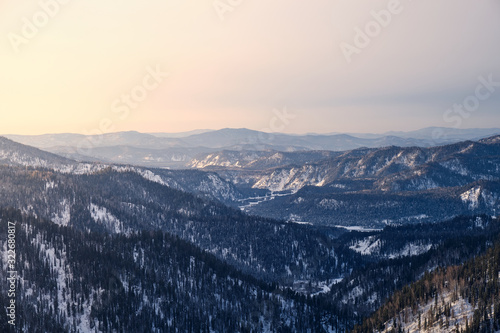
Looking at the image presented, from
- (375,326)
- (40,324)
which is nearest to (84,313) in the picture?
(40,324)

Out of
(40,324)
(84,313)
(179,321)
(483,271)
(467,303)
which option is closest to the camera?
(467,303)

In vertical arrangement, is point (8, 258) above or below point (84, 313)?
above

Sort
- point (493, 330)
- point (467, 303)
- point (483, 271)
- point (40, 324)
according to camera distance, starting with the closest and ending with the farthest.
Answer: point (493, 330)
point (467, 303)
point (483, 271)
point (40, 324)

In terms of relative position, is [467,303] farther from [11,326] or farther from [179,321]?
[11,326]

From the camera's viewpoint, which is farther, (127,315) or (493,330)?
(127,315)

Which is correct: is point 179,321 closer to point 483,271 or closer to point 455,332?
point 455,332

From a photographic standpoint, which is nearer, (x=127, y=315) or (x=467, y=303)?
(x=467, y=303)

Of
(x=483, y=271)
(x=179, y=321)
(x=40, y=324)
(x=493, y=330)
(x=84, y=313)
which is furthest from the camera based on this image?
(x=179, y=321)

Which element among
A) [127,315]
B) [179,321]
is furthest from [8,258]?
[179,321]

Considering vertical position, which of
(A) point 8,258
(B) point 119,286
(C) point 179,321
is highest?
(A) point 8,258
